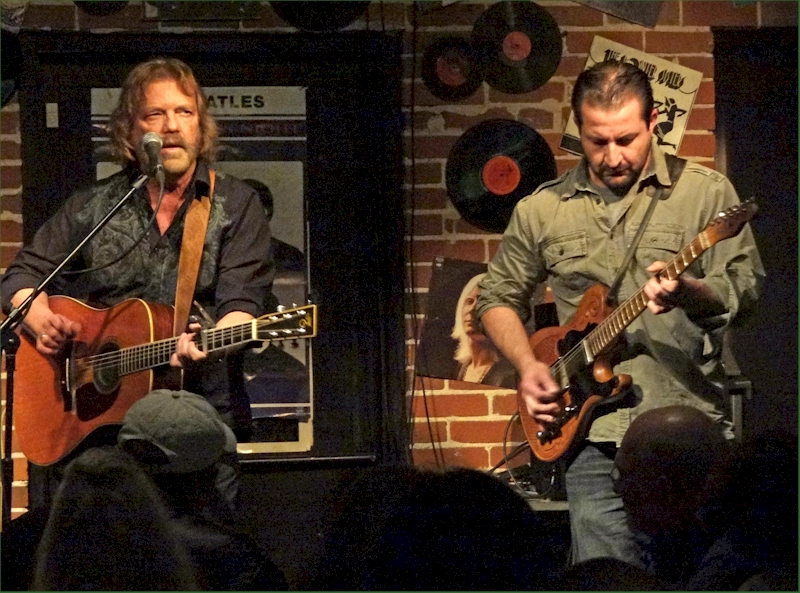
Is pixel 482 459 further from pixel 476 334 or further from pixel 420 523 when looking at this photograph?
pixel 420 523

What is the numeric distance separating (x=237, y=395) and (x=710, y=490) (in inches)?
56.3

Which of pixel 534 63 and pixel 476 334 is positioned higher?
pixel 534 63

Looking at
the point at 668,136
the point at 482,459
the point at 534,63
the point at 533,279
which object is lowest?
the point at 482,459

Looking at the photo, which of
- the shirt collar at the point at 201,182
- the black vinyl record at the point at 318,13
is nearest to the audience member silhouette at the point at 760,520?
the shirt collar at the point at 201,182

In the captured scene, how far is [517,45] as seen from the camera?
13.5 feet

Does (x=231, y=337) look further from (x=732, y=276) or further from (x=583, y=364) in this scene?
(x=732, y=276)

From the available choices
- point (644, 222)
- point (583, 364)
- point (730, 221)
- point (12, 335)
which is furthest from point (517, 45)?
point (12, 335)

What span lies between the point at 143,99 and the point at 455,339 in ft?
5.02

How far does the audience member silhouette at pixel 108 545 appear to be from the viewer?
1.97 metres

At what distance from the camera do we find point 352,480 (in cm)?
218

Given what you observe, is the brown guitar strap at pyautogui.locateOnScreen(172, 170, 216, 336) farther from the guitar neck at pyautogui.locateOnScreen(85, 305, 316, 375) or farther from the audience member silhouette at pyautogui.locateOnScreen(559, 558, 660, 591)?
the audience member silhouette at pyautogui.locateOnScreen(559, 558, 660, 591)

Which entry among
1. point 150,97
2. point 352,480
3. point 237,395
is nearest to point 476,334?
point 237,395

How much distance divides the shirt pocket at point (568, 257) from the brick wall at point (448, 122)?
1157 mm

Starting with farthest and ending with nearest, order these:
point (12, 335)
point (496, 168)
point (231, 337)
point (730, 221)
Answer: point (496, 168), point (12, 335), point (231, 337), point (730, 221)
